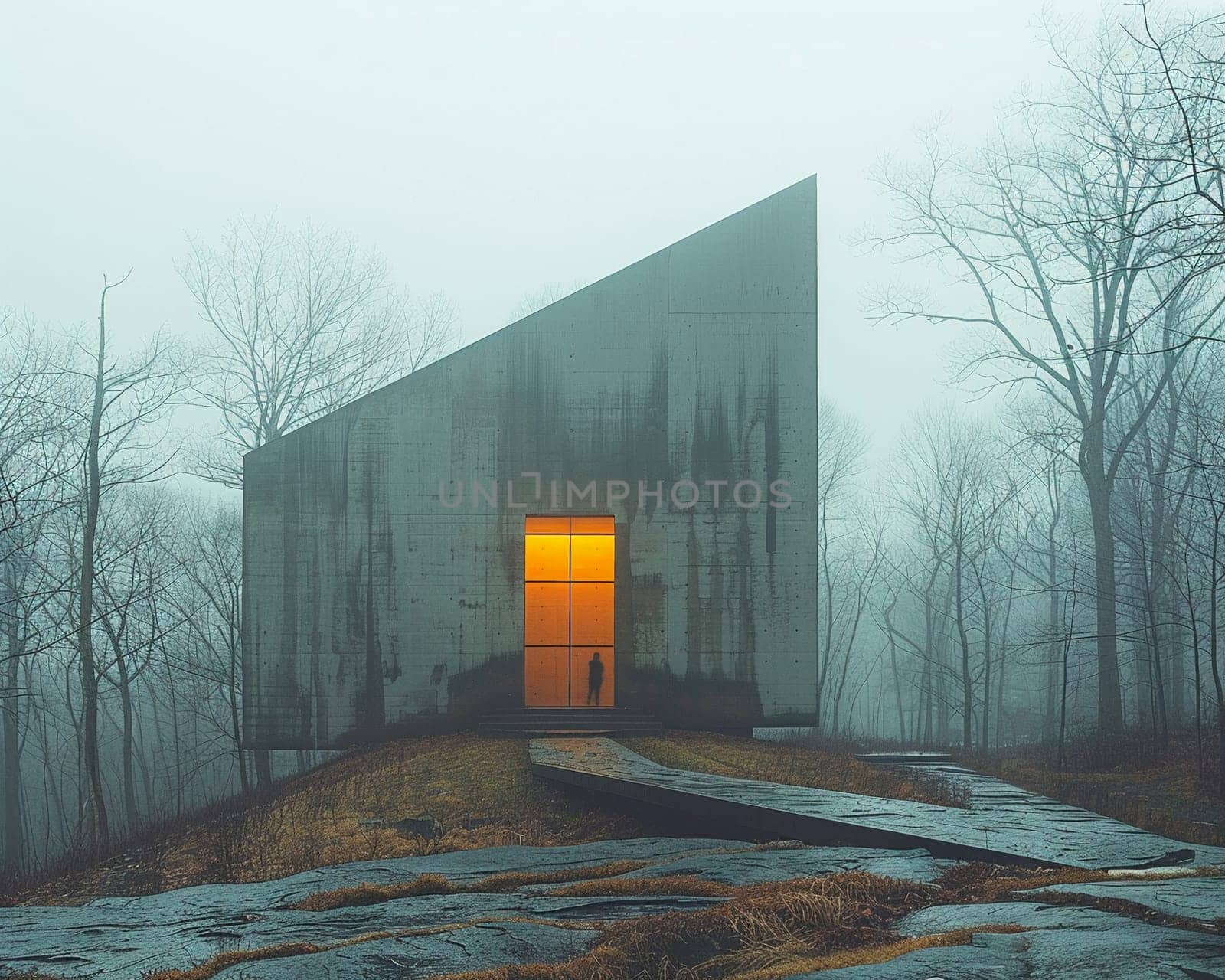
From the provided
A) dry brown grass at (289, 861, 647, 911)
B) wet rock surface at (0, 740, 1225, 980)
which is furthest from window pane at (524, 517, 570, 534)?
dry brown grass at (289, 861, 647, 911)

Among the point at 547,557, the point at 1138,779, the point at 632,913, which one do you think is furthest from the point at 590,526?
the point at 632,913

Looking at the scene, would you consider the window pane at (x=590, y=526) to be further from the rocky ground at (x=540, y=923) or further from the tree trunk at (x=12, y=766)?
the tree trunk at (x=12, y=766)

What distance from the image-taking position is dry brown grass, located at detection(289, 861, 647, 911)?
20.0ft

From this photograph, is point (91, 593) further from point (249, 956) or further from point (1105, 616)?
point (1105, 616)

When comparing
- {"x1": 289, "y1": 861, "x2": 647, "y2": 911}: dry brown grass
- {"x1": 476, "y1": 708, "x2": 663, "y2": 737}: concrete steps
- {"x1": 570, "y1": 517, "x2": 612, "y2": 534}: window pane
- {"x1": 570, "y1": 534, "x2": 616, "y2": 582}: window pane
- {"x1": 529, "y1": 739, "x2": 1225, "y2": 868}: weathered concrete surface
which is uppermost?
{"x1": 570, "y1": 517, "x2": 612, "y2": 534}: window pane

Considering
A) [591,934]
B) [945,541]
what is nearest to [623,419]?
[591,934]

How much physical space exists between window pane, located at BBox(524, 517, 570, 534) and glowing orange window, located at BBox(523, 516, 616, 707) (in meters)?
0.01

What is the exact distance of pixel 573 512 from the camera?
16500 millimetres

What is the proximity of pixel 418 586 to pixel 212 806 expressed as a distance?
4335 mm

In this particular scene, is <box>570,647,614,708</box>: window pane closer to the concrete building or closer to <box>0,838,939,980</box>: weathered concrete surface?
the concrete building

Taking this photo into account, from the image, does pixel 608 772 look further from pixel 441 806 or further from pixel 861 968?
pixel 861 968

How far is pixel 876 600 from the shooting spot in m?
64.1

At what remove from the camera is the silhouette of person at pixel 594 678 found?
16.8 meters

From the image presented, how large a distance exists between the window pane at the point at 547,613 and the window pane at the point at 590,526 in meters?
0.95
